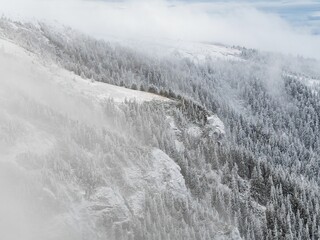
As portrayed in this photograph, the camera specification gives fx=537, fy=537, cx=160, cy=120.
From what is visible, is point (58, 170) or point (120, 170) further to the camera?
point (120, 170)

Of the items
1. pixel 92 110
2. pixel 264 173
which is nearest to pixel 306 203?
pixel 264 173

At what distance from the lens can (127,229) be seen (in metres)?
104

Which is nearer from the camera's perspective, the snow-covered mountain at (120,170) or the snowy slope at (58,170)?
the snowy slope at (58,170)

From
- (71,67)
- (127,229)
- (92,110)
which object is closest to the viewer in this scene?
(127,229)

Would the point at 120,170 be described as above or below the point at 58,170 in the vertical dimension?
below

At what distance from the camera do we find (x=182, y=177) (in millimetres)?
130000

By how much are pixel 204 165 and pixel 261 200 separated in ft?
77.8

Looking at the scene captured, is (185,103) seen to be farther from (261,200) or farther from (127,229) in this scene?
(127,229)

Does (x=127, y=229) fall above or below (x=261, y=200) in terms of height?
above

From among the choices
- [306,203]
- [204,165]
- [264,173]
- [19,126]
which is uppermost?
[19,126]

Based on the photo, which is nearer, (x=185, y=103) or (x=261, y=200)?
(x=261, y=200)

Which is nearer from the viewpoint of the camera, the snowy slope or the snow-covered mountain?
the snowy slope

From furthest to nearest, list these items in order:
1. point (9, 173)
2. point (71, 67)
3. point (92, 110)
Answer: point (71, 67), point (92, 110), point (9, 173)

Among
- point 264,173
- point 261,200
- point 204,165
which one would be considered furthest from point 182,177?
point 264,173
